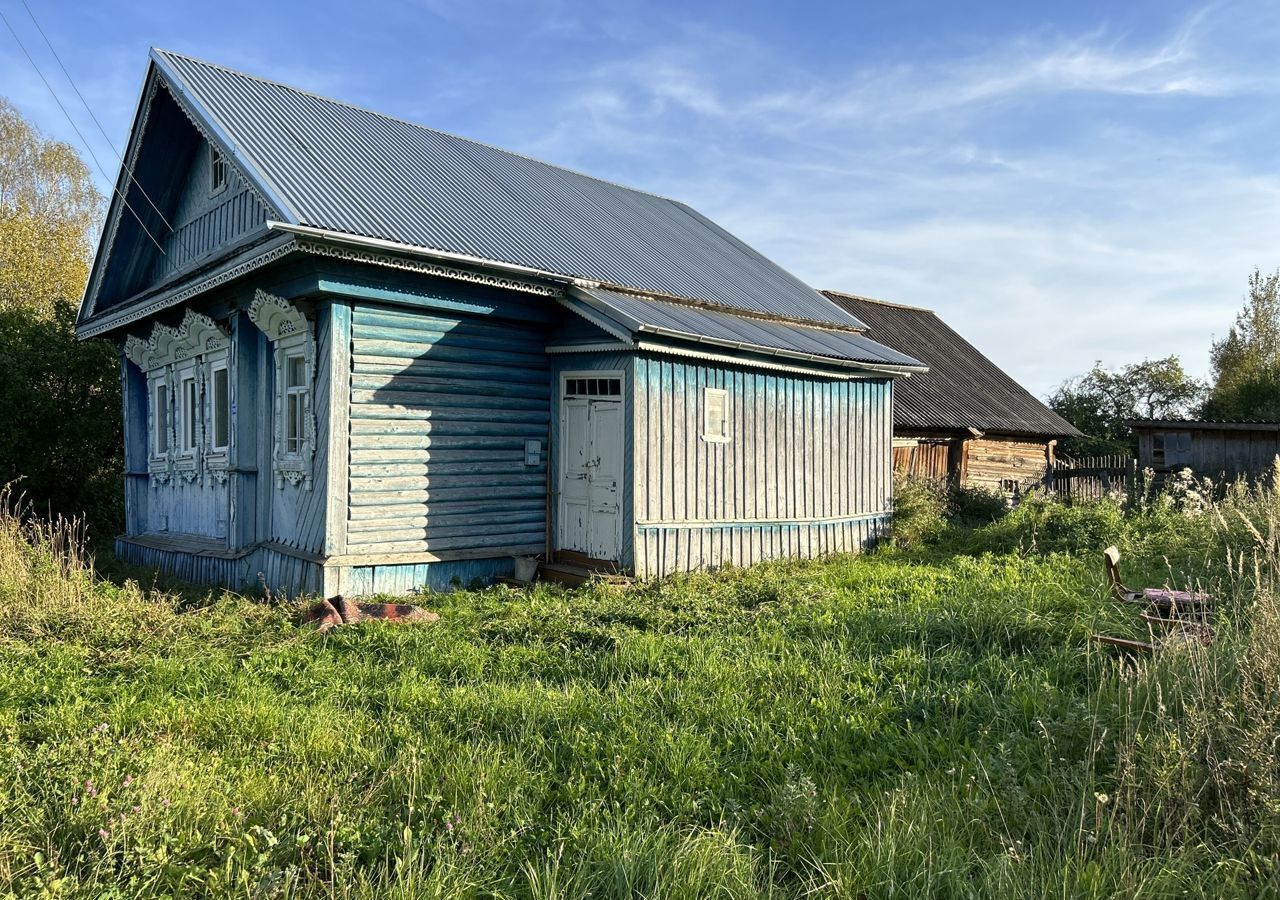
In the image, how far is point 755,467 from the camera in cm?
1109

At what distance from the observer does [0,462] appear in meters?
14.7

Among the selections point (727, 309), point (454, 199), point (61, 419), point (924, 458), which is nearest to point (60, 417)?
point (61, 419)

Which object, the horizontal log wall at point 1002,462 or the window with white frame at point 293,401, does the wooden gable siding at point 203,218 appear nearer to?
the window with white frame at point 293,401

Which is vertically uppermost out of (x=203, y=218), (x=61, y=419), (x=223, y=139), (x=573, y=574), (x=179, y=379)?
(x=223, y=139)

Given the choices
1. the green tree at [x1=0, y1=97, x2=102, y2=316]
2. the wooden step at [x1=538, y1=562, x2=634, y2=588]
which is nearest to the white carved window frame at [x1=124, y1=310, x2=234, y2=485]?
the wooden step at [x1=538, y1=562, x2=634, y2=588]

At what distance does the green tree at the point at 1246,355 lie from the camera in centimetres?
3033

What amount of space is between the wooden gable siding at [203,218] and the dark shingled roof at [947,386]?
1220 centimetres

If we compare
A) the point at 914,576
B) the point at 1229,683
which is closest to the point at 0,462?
the point at 914,576

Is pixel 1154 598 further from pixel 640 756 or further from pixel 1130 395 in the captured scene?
pixel 1130 395

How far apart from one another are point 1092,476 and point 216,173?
19.2 metres

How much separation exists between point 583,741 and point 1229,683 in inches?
130

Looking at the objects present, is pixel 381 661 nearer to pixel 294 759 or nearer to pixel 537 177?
pixel 294 759

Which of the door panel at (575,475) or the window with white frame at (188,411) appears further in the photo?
the window with white frame at (188,411)

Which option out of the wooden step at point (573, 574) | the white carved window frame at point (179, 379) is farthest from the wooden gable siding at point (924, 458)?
the white carved window frame at point (179, 379)
